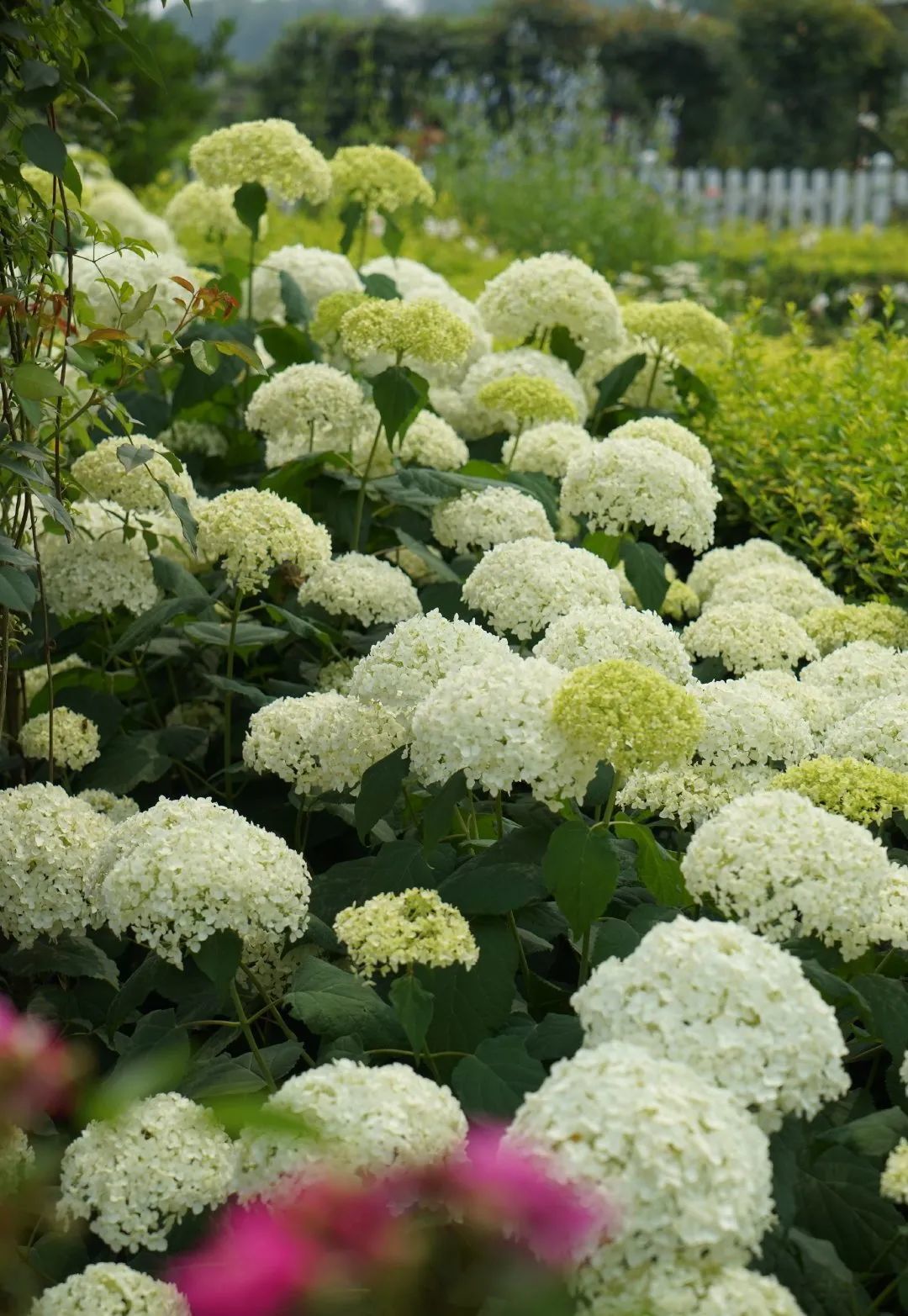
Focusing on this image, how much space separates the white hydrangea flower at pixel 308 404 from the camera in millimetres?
3547

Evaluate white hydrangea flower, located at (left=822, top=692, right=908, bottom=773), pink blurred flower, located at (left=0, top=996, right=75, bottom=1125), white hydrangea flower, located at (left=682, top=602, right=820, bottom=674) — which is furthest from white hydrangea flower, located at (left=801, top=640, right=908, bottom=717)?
pink blurred flower, located at (left=0, top=996, right=75, bottom=1125)

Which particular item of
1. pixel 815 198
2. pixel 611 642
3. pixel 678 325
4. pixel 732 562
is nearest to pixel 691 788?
pixel 611 642

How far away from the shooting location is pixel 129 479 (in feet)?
10.5

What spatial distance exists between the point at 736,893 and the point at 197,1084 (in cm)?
78

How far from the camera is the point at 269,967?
2520mm

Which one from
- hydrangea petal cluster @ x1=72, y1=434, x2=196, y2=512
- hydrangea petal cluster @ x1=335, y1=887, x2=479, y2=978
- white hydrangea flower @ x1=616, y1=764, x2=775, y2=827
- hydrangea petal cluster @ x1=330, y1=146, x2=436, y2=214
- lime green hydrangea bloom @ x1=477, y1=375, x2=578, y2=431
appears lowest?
white hydrangea flower @ x1=616, y1=764, x2=775, y2=827

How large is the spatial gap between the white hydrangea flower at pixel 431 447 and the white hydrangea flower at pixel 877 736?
141cm

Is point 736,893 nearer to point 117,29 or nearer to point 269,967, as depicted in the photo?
point 269,967

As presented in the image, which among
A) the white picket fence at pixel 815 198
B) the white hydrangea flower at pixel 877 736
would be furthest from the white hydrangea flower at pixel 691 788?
the white picket fence at pixel 815 198

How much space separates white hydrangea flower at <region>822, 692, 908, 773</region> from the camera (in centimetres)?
256

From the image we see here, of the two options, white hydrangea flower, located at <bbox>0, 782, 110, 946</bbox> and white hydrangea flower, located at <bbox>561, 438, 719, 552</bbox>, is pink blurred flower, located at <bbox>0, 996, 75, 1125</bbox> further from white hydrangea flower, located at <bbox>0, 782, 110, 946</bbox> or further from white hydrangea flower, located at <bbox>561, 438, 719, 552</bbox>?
white hydrangea flower, located at <bbox>561, 438, 719, 552</bbox>

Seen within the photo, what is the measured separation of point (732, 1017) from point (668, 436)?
214 cm

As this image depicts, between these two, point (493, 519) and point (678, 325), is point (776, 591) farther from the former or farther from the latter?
point (678, 325)

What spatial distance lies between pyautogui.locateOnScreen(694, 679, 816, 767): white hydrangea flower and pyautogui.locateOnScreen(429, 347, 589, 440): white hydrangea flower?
174cm
